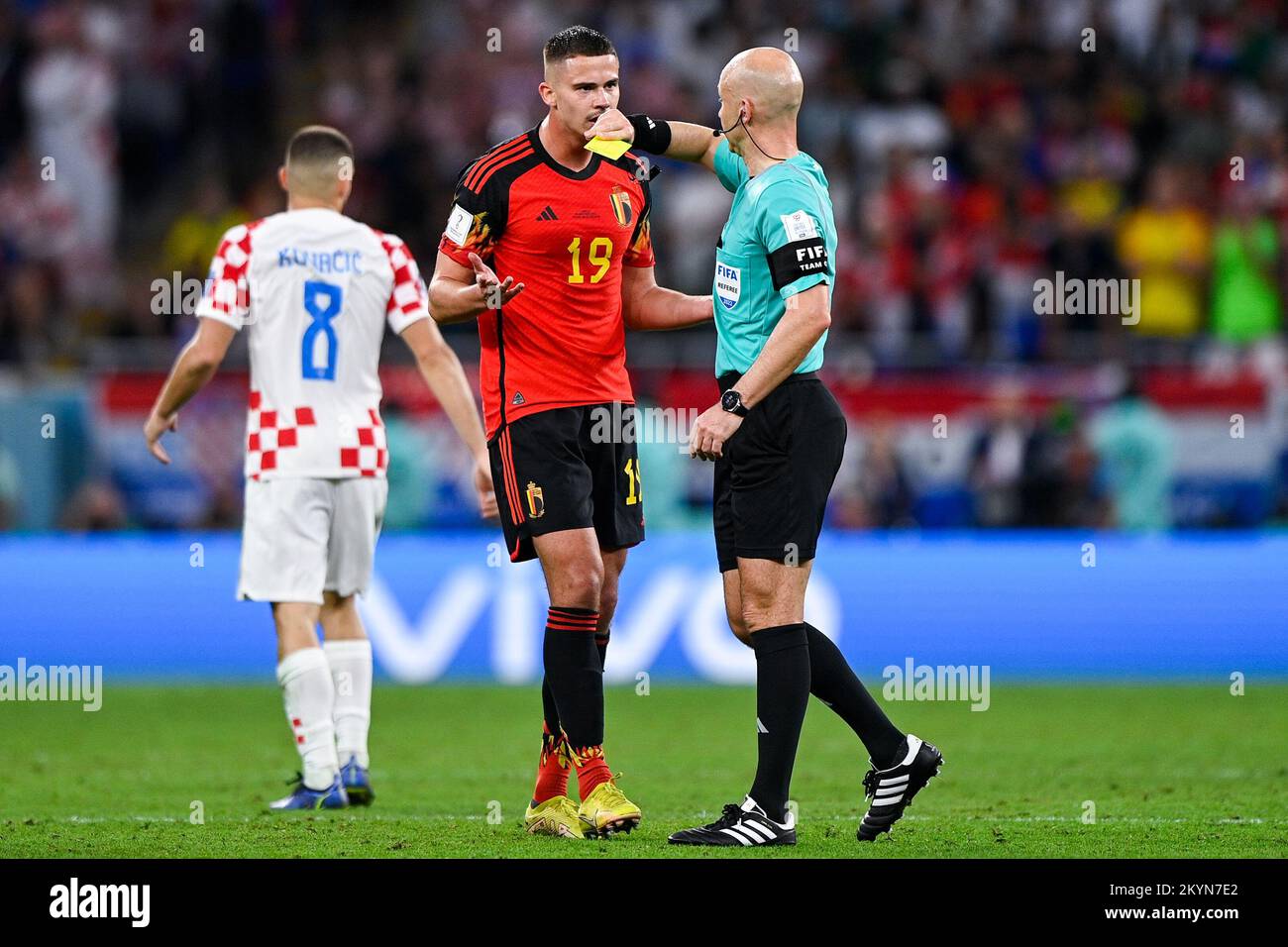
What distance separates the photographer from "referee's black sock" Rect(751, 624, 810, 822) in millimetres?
6371

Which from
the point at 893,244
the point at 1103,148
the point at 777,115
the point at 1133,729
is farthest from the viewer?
the point at 1103,148

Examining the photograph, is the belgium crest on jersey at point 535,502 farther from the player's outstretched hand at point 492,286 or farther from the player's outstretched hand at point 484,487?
the player's outstretched hand at point 484,487

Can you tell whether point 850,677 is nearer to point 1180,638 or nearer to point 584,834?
point 584,834

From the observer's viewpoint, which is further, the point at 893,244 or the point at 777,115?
the point at 893,244

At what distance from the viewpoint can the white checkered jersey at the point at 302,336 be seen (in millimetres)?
7973

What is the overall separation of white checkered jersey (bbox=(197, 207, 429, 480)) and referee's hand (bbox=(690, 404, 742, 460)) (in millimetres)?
2246

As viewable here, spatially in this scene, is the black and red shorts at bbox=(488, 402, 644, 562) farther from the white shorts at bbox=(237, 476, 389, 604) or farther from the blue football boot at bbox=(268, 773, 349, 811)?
the blue football boot at bbox=(268, 773, 349, 811)

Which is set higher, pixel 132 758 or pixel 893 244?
pixel 893 244

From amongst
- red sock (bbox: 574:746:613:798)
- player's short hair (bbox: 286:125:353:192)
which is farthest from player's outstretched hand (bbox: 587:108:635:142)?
red sock (bbox: 574:746:613:798)

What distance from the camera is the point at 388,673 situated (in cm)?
1291

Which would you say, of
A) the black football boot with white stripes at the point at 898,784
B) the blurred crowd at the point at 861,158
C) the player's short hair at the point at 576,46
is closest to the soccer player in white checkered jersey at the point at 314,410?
the player's short hair at the point at 576,46
